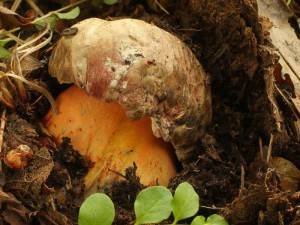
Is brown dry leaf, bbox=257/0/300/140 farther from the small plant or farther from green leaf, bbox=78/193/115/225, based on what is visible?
green leaf, bbox=78/193/115/225

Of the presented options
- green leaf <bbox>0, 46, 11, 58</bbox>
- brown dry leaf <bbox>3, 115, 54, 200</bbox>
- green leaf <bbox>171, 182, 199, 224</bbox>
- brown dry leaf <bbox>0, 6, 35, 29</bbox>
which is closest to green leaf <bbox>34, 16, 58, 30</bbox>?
brown dry leaf <bbox>0, 6, 35, 29</bbox>

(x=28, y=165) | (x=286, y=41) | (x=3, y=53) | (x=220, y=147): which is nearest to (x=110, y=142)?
(x=28, y=165)

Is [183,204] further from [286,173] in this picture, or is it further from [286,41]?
[286,41]

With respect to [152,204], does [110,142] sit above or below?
below

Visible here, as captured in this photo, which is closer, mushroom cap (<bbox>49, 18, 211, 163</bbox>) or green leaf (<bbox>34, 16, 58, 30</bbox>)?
mushroom cap (<bbox>49, 18, 211, 163</bbox>)

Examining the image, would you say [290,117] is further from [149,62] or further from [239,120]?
[149,62]

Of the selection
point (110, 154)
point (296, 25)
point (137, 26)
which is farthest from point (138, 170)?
point (296, 25)
